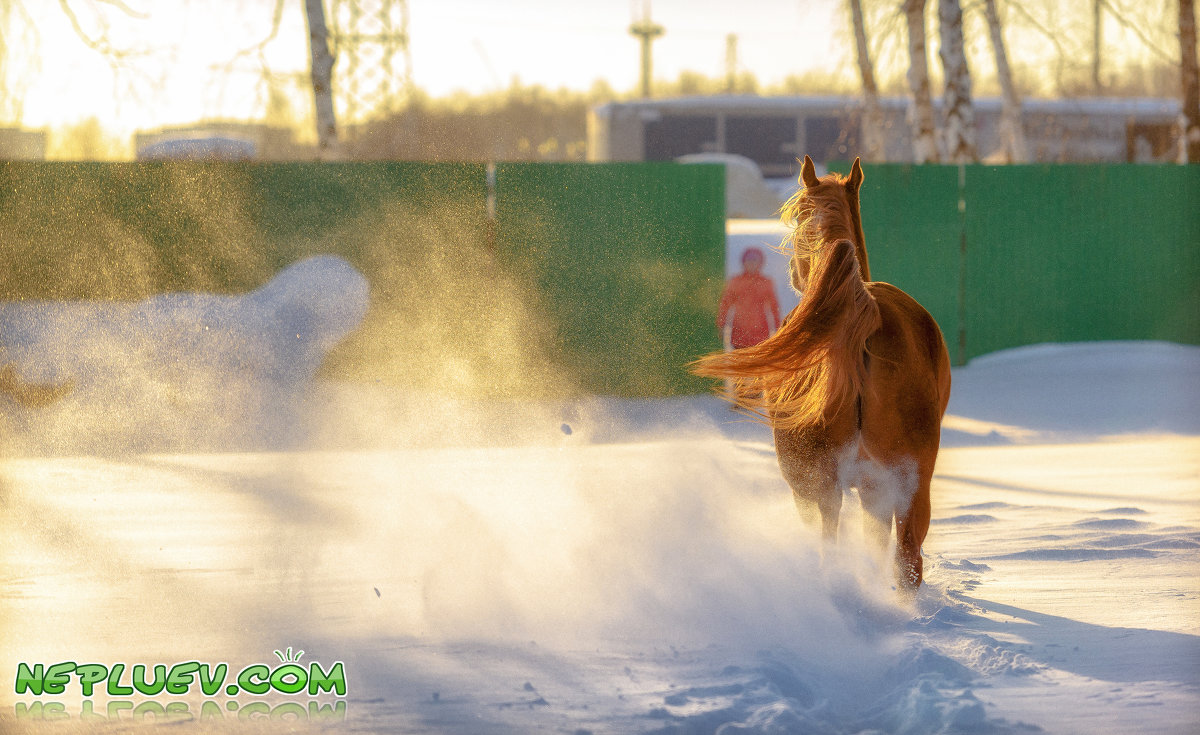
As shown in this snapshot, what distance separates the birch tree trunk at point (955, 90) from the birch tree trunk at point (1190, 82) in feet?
8.09

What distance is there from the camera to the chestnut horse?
3.73m

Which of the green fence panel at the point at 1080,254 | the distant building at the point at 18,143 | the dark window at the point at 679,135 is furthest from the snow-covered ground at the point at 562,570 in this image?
the dark window at the point at 679,135

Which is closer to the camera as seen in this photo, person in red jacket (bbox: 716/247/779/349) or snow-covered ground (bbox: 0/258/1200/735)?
snow-covered ground (bbox: 0/258/1200/735)

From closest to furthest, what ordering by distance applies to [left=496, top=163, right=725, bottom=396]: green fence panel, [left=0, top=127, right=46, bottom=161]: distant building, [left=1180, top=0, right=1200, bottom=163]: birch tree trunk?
1. [left=496, top=163, right=725, bottom=396]: green fence panel
2. [left=0, top=127, right=46, bottom=161]: distant building
3. [left=1180, top=0, right=1200, bottom=163]: birch tree trunk

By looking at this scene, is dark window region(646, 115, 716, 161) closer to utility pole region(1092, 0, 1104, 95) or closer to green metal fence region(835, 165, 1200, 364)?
utility pole region(1092, 0, 1104, 95)

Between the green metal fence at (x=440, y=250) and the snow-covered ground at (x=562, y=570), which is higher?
the green metal fence at (x=440, y=250)

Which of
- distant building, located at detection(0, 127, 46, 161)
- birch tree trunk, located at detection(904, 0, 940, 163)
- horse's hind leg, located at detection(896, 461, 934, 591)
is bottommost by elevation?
horse's hind leg, located at detection(896, 461, 934, 591)

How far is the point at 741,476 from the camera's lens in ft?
19.6

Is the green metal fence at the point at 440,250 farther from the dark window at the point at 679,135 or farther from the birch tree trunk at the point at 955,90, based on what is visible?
the dark window at the point at 679,135

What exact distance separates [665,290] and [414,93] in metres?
5.18

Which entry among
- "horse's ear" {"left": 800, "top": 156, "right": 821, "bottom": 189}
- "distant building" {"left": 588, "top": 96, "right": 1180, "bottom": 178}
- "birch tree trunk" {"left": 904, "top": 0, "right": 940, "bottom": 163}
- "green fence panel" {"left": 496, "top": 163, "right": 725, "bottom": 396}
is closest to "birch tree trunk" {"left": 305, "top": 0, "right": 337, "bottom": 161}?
"green fence panel" {"left": 496, "top": 163, "right": 725, "bottom": 396}

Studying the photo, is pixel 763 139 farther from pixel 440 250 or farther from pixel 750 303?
pixel 750 303

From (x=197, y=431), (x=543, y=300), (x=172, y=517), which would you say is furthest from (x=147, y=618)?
(x=543, y=300)

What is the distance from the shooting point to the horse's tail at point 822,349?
371 centimetres
